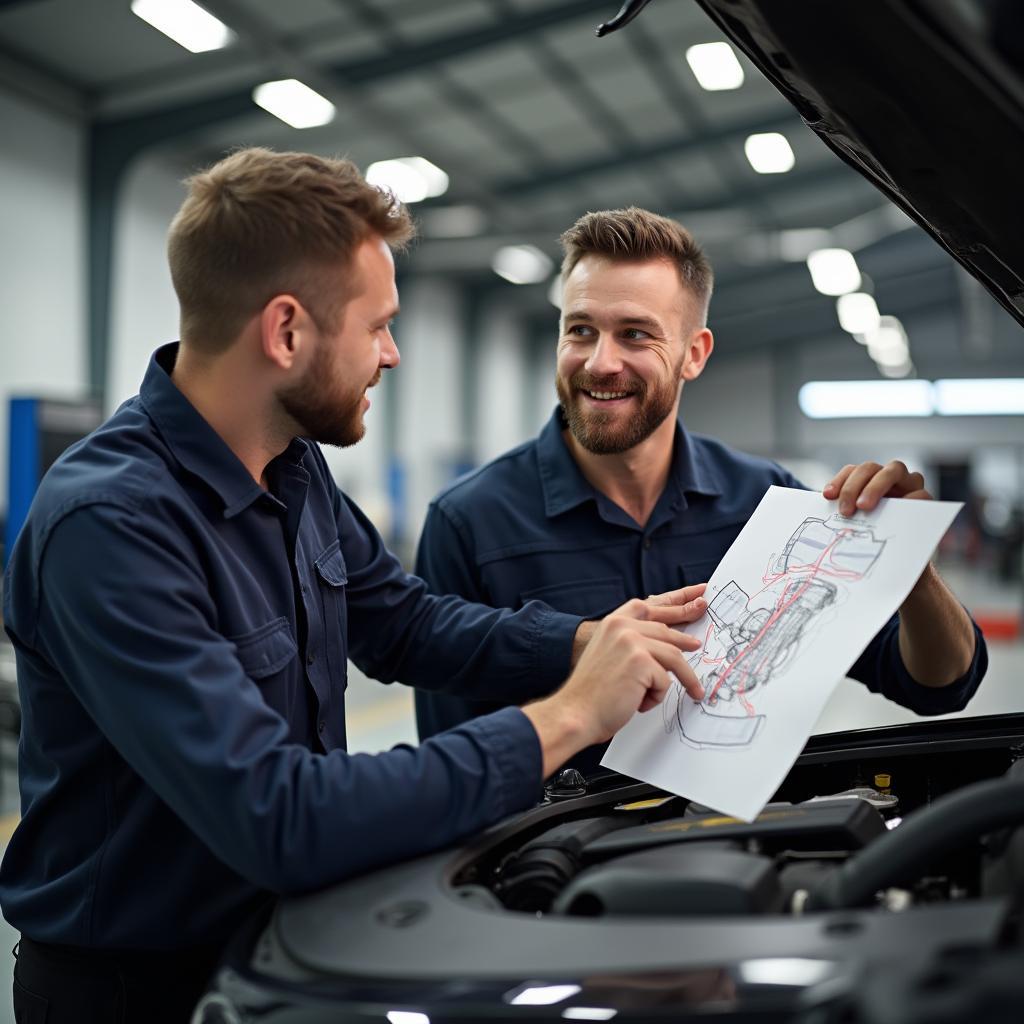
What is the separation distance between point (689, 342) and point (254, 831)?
1.29 m

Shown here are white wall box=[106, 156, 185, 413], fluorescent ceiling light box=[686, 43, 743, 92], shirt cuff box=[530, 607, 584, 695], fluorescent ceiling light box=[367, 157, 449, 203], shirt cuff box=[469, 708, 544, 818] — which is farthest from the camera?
fluorescent ceiling light box=[367, 157, 449, 203]

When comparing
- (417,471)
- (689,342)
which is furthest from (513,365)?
(689,342)

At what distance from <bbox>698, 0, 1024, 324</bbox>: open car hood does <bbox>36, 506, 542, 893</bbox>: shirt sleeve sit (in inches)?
27.5

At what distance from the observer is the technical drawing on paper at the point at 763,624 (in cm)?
117

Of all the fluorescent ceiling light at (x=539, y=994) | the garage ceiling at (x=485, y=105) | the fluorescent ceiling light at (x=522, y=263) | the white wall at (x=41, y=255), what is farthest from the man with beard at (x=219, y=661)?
the fluorescent ceiling light at (x=522, y=263)

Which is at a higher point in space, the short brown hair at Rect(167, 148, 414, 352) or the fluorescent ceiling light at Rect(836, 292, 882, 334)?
the fluorescent ceiling light at Rect(836, 292, 882, 334)

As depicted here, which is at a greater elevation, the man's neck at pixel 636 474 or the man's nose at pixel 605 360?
the man's nose at pixel 605 360

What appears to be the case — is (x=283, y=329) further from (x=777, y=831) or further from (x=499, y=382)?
(x=499, y=382)

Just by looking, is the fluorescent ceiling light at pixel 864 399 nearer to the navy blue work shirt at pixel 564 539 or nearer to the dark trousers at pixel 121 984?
the navy blue work shirt at pixel 564 539

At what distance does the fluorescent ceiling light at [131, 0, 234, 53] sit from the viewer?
649 cm

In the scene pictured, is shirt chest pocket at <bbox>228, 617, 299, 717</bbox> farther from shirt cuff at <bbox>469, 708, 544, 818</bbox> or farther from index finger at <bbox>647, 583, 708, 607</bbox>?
index finger at <bbox>647, 583, 708, 607</bbox>

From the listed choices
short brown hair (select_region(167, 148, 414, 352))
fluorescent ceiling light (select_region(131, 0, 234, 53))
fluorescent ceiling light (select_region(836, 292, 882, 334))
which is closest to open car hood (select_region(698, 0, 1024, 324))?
short brown hair (select_region(167, 148, 414, 352))

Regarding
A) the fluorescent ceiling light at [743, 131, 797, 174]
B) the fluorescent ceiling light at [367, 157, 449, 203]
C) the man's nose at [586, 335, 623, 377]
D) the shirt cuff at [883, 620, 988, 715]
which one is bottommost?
the shirt cuff at [883, 620, 988, 715]

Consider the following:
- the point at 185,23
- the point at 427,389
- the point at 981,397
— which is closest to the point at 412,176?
the point at 185,23
